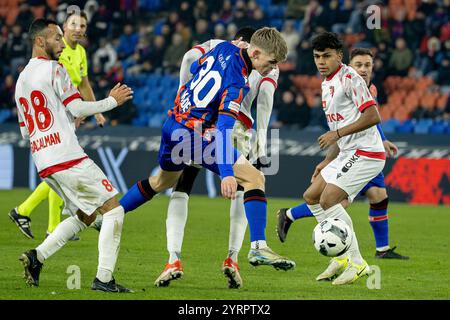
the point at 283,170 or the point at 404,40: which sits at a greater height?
the point at 404,40

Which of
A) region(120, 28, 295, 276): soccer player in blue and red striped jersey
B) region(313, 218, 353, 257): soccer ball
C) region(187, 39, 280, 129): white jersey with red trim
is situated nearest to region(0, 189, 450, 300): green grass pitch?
region(313, 218, 353, 257): soccer ball

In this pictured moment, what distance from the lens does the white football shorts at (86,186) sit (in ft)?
23.5

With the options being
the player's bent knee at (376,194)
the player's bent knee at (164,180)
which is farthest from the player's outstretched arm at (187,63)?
the player's bent knee at (376,194)

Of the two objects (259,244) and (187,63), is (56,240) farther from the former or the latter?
(187,63)

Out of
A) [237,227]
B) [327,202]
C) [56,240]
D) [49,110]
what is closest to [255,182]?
[237,227]

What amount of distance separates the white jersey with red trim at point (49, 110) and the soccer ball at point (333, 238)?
214 centimetres

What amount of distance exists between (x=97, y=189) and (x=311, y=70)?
44.9 ft

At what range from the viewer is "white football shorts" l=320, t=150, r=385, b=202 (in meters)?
8.67

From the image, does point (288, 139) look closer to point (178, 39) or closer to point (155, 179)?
point (178, 39)

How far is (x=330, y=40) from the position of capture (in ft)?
27.4

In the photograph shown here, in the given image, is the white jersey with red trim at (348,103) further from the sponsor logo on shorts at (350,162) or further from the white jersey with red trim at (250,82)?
the white jersey with red trim at (250,82)
